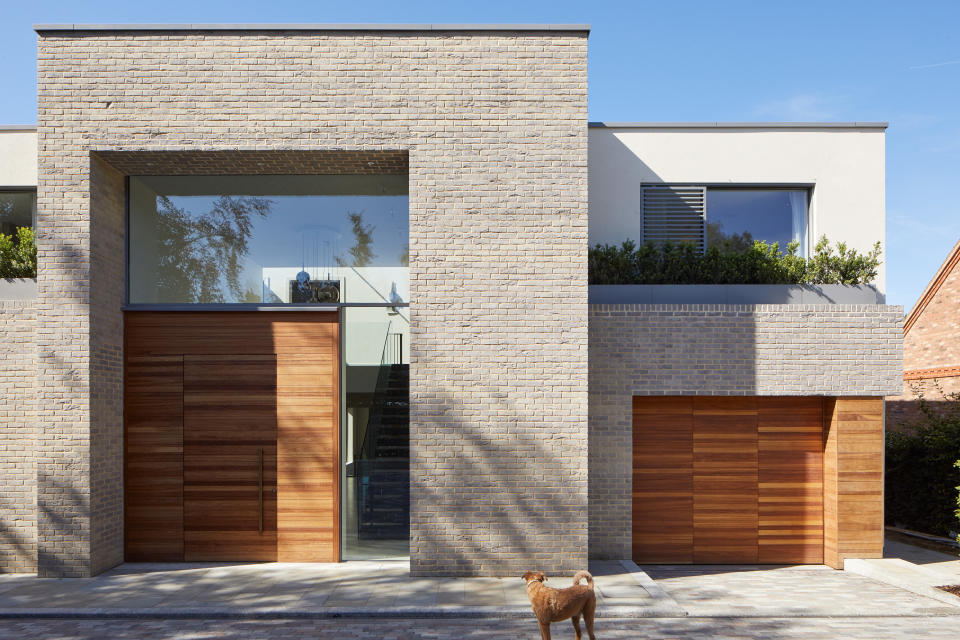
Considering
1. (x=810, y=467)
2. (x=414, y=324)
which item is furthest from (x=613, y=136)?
(x=810, y=467)

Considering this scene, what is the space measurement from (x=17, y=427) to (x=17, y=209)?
3.79 m

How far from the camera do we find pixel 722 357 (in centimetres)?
930

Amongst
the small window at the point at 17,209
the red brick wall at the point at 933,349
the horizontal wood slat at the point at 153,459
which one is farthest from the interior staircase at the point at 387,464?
the red brick wall at the point at 933,349

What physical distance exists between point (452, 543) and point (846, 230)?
813cm

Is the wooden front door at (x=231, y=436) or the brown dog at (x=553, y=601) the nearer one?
the brown dog at (x=553, y=601)

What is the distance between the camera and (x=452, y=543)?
27.0ft

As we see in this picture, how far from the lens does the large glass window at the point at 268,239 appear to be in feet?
30.5

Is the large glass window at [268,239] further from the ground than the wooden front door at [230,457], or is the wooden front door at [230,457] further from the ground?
the large glass window at [268,239]

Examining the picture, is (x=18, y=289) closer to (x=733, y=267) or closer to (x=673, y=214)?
(x=673, y=214)

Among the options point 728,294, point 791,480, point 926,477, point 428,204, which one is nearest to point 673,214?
point 728,294

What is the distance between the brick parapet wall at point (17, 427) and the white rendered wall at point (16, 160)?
8.10 feet

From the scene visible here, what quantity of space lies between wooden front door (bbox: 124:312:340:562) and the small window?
2.95 meters

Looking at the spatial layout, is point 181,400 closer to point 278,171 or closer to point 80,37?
point 278,171

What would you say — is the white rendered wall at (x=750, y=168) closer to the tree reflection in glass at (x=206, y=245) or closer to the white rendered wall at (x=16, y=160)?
the tree reflection in glass at (x=206, y=245)
